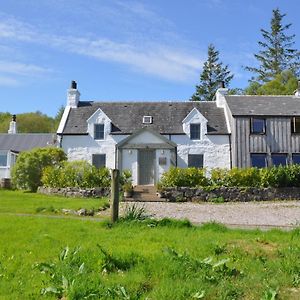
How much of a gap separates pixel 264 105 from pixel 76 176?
16.6 metres

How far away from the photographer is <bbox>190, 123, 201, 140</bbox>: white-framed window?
33872 millimetres

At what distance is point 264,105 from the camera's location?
34719 mm

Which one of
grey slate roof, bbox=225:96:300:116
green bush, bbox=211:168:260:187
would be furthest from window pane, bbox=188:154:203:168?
green bush, bbox=211:168:260:187

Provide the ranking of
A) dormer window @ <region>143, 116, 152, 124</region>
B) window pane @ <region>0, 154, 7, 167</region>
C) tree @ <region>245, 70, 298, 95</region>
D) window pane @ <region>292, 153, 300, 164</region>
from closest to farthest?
window pane @ <region>292, 153, 300, 164</region> → dormer window @ <region>143, 116, 152, 124</region> → window pane @ <region>0, 154, 7, 167</region> → tree @ <region>245, 70, 298, 95</region>

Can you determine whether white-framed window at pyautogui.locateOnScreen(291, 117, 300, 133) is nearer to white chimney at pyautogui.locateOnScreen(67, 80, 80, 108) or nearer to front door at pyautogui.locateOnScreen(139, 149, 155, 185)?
front door at pyautogui.locateOnScreen(139, 149, 155, 185)

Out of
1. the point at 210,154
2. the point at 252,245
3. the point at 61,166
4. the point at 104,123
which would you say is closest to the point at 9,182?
the point at 61,166

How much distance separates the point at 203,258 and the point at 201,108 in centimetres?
2857

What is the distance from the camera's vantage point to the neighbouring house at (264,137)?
3300 cm

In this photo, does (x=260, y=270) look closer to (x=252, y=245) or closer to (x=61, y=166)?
(x=252, y=245)

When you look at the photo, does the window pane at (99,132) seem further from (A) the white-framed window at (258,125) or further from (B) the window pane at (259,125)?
(B) the window pane at (259,125)

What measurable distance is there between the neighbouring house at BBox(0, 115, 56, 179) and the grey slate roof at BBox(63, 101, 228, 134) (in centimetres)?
614

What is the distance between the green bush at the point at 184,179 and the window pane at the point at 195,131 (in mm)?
7736

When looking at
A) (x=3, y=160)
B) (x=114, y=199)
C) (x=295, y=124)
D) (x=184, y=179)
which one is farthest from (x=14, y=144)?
(x=114, y=199)

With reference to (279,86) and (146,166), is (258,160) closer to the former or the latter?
(146,166)
